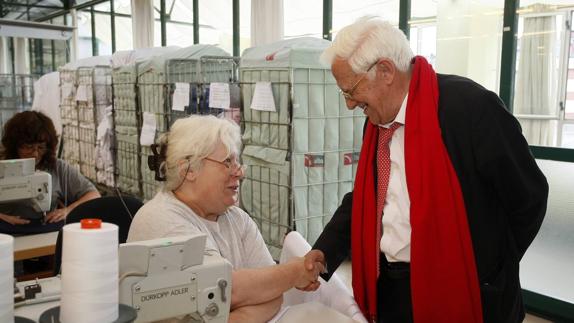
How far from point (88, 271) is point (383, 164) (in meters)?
1.13

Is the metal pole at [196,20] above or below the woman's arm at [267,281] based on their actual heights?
above

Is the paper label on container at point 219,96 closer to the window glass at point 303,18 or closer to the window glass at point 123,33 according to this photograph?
the window glass at point 303,18

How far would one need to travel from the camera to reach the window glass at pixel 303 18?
488 centimetres

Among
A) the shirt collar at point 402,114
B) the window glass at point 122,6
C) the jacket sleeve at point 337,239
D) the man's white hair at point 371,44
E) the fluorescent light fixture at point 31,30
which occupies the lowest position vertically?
the jacket sleeve at point 337,239

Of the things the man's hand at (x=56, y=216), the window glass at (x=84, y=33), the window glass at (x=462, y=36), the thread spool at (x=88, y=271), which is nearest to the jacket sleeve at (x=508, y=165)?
the thread spool at (x=88, y=271)

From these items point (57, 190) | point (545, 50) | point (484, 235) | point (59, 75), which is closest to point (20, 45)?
point (59, 75)

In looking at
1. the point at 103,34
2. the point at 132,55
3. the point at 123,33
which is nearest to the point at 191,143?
the point at 132,55

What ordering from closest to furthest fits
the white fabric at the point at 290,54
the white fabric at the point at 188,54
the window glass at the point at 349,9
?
1. the white fabric at the point at 290,54
2. the window glass at the point at 349,9
3. the white fabric at the point at 188,54

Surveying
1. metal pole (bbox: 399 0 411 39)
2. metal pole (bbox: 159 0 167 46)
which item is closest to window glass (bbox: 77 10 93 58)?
metal pole (bbox: 159 0 167 46)

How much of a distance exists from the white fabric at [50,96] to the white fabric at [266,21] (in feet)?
11.4

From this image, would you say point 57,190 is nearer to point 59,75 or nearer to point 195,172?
point 195,172

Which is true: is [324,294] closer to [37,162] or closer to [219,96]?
[37,162]

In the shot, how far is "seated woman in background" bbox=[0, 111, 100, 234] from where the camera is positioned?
2781 millimetres

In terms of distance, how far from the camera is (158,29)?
766 centimetres
